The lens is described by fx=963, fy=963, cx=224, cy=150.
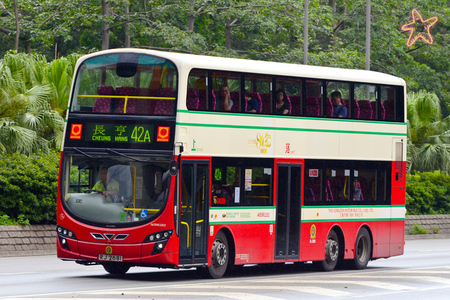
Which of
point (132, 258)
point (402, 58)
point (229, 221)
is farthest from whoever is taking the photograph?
point (402, 58)

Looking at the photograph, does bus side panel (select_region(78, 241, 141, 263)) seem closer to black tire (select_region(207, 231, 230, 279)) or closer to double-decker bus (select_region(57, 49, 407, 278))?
double-decker bus (select_region(57, 49, 407, 278))

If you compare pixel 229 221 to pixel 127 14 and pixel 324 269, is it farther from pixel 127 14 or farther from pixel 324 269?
pixel 127 14

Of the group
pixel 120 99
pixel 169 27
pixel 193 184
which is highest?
pixel 169 27

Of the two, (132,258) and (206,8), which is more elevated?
(206,8)

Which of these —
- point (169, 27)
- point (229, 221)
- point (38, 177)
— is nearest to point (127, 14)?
point (169, 27)

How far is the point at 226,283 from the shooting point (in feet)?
53.1

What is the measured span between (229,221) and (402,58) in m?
35.4

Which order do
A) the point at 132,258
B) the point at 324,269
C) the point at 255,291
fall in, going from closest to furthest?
the point at 255,291 → the point at 132,258 → the point at 324,269

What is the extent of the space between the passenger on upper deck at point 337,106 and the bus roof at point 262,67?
0.35 m

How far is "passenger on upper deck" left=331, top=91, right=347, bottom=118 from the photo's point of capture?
2016 centimetres

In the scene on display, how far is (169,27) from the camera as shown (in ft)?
124

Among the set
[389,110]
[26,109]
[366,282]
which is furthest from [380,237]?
[26,109]

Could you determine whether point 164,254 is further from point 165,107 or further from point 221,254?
point 165,107

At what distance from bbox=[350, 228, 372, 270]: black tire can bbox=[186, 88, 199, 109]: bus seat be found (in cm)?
614
